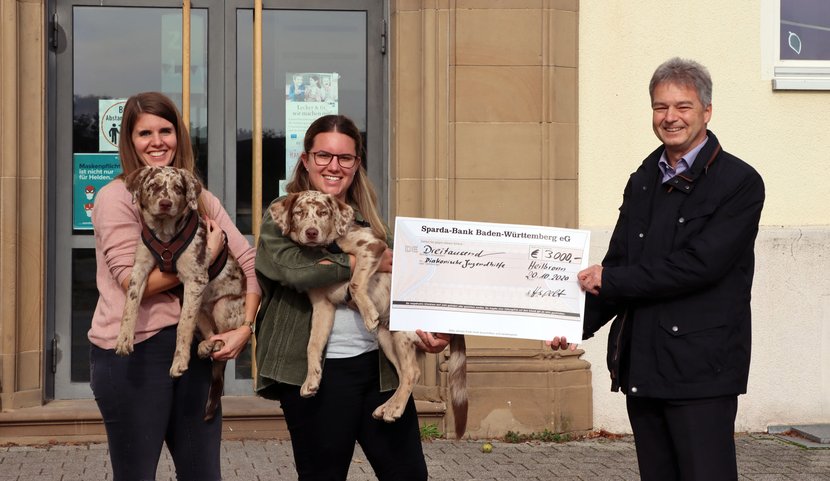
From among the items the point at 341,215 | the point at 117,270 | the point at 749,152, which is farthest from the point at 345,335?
the point at 749,152

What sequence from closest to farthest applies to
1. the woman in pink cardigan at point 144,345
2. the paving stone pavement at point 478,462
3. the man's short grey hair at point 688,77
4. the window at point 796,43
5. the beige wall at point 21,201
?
the man's short grey hair at point 688,77, the woman in pink cardigan at point 144,345, the paving stone pavement at point 478,462, the beige wall at point 21,201, the window at point 796,43

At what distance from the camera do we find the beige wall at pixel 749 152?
8.38 metres

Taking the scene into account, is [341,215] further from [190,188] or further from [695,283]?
[695,283]

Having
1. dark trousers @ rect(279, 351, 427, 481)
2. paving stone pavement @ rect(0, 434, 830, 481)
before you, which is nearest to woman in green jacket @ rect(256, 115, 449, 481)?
dark trousers @ rect(279, 351, 427, 481)

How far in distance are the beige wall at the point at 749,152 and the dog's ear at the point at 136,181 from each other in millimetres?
4770

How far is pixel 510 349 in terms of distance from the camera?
8.18 metres

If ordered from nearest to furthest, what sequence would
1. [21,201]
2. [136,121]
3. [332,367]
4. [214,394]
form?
[332,367] < [136,121] < [214,394] < [21,201]

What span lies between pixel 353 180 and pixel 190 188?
1.92ft

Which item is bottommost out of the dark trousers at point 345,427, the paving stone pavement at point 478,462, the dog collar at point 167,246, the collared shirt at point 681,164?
the paving stone pavement at point 478,462

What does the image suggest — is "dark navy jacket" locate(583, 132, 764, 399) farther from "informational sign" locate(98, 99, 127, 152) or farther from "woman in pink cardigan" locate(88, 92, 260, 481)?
"informational sign" locate(98, 99, 127, 152)

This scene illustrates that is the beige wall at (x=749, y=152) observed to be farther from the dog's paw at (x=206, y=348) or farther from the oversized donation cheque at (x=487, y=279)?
the dog's paw at (x=206, y=348)

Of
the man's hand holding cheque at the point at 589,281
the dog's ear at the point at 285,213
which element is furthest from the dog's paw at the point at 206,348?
the man's hand holding cheque at the point at 589,281

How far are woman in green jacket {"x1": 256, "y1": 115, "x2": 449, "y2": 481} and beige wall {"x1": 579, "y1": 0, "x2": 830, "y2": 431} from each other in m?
4.37

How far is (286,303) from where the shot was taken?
4.11 m
